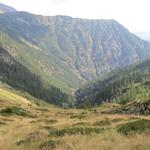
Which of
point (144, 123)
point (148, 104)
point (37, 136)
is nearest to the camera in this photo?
point (144, 123)

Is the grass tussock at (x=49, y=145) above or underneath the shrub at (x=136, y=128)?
underneath

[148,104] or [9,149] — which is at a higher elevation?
[148,104]

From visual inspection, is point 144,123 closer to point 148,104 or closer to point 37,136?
point 37,136

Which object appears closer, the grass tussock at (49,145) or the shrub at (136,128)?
the grass tussock at (49,145)

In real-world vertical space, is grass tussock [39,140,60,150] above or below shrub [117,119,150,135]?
below

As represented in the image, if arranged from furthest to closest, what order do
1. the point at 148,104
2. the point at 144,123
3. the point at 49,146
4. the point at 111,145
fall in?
the point at 148,104 < the point at 144,123 < the point at 49,146 < the point at 111,145

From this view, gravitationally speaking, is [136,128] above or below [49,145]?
above

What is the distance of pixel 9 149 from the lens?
16281 millimetres

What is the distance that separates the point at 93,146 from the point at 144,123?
18.0 feet

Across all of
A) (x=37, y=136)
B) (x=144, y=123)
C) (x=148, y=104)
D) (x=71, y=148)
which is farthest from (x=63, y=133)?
(x=148, y=104)

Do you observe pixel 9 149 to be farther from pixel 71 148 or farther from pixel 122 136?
pixel 122 136

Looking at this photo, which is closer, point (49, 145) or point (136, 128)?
point (49, 145)

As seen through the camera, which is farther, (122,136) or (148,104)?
(148,104)

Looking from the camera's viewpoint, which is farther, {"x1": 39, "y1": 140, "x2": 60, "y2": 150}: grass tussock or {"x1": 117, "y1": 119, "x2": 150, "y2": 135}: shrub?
{"x1": 117, "y1": 119, "x2": 150, "y2": 135}: shrub
